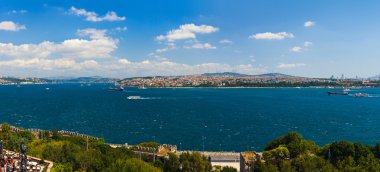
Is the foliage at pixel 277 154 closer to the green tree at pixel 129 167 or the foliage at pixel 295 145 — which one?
the foliage at pixel 295 145

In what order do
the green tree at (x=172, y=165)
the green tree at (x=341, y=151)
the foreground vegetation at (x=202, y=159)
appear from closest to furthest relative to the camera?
the foreground vegetation at (x=202, y=159) < the green tree at (x=172, y=165) < the green tree at (x=341, y=151)

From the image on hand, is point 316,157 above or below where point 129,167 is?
below

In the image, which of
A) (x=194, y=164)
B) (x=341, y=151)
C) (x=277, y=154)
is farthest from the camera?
(x=341, y=151)

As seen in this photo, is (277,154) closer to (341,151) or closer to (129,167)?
(341,151)

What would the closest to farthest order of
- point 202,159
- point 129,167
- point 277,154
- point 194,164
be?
point 129,167 < point 194,164 < point 202,159 < point 277,154

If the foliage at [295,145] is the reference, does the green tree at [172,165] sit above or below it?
below

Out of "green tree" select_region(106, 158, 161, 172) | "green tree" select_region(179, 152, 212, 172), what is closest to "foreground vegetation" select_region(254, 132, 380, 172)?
"green tree" select_region(179, 152, 212, 172)

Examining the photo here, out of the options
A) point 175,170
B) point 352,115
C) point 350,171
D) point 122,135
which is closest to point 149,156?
point 175,170

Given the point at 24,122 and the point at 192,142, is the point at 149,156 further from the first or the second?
the point at 24,122

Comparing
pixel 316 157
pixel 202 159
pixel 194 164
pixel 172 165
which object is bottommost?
pixel 172 165

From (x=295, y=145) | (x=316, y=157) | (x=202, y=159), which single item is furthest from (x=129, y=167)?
(x=295, y=145)

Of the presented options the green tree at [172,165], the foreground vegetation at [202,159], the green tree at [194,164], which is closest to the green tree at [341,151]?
the foreground vegetation at [202,159]

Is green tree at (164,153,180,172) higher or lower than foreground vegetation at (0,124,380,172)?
lower

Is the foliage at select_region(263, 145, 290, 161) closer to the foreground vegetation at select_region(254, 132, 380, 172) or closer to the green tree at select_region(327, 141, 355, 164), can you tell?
the foreground vegetation at select_region(254, 132, 380, 172)
